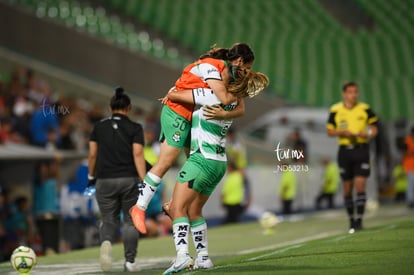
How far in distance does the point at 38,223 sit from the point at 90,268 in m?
6.93

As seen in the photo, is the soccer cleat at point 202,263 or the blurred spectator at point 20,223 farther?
the blurred spectator at point 20,223

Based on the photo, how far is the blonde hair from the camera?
965 centimetres

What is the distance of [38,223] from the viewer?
60.8 ft

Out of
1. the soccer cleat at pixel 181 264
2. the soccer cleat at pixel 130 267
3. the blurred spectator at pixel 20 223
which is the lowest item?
the soccer cleat at pixel 181 264

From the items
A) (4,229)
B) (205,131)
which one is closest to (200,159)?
(205,131)

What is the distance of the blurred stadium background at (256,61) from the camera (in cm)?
2692

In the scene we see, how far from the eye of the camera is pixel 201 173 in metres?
9.64

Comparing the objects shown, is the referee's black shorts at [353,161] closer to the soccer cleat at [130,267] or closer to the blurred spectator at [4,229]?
the soccer cleat at [130,267]

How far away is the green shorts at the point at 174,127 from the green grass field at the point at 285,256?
130cm

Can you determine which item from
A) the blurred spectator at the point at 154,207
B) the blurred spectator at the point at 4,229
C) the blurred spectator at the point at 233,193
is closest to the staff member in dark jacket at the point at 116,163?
the blurred spectator at the point at 4,229

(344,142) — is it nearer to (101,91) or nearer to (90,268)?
(90,268)

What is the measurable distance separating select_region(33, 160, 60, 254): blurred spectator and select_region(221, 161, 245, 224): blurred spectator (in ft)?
17.5

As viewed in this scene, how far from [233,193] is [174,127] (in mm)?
13700

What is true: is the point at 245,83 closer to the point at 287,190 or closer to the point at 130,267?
the point at 130,267
